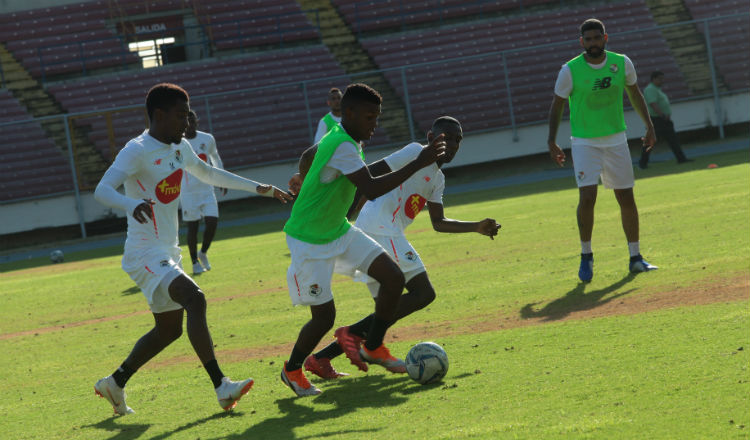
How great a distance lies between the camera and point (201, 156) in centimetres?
1373

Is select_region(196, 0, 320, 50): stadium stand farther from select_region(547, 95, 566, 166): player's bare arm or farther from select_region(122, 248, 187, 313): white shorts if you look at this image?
select_region(122, 248, 187, 313): white shorts

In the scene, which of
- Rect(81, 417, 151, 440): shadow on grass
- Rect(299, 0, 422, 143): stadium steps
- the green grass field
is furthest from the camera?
Rect(299, 0, 422, 143): stadium steps

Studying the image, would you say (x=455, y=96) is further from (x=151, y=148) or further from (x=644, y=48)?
(x=151, y=148)

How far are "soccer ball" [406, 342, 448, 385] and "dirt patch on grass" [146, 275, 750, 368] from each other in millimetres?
1474

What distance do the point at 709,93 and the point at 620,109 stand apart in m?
19.5

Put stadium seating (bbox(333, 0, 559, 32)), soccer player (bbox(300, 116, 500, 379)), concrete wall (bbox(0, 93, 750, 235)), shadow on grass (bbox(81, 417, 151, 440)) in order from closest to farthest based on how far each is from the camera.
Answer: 1. shadow on grass (bbox(81, 417, 151, 440))
2. soccer player (bbox(300, 116, 500, 379))
3. concrete wall (bbox(0, 93, 750, 235))
4. stadium seating (bbox(333, 0, 559, 32))

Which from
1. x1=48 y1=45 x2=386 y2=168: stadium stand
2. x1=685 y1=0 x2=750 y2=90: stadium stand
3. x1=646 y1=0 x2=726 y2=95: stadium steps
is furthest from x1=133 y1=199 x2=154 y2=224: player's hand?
x1=685 y1=0 x2=750 y2=90: stadium stand

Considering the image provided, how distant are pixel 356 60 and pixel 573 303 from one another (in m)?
22.0

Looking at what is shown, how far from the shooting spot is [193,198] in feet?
45.9

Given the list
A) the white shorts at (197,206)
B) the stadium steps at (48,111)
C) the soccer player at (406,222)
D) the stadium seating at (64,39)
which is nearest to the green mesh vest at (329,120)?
the white shorts at (197,206)

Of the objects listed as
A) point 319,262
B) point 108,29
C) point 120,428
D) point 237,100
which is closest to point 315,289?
point 319,262

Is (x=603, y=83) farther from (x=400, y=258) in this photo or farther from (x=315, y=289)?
(x=315, y=289)

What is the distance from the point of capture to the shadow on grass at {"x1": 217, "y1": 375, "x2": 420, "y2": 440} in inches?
201

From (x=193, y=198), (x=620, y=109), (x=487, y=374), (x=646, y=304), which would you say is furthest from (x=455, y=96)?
(x=487, y=374)
